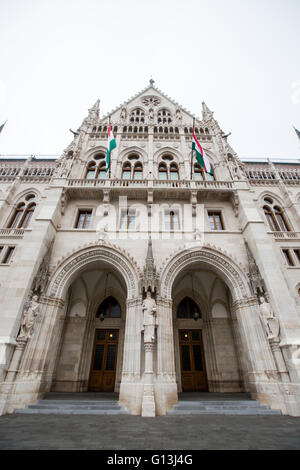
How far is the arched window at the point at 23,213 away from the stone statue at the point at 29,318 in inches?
324

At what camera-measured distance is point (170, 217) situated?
12.8 metres

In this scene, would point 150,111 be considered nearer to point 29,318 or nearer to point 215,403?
point 29,318

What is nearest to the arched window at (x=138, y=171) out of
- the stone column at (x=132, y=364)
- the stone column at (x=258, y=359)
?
the stone column at (x=132, y=364)

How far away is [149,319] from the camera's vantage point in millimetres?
8234

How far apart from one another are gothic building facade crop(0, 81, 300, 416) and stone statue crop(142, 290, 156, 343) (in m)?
0.06

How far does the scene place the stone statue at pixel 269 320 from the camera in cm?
827

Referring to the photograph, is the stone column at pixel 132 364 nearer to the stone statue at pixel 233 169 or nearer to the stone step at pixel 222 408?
the stone step at pixel 222 408

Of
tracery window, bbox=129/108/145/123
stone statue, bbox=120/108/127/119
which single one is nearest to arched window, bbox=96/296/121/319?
tracery window, bbox=129/108/145/123

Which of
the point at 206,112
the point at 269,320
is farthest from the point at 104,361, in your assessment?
the point at 206,112

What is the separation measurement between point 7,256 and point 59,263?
5.68m

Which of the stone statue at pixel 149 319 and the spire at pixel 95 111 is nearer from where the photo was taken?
the stone statue at pixel 149 319

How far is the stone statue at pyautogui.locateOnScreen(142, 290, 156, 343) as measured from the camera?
8.04 m

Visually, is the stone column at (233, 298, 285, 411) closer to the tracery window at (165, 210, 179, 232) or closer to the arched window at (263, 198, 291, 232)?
the tracery window at (165, 210, 179, 232)

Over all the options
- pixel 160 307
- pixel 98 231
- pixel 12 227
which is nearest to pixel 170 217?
pixel 98 231
